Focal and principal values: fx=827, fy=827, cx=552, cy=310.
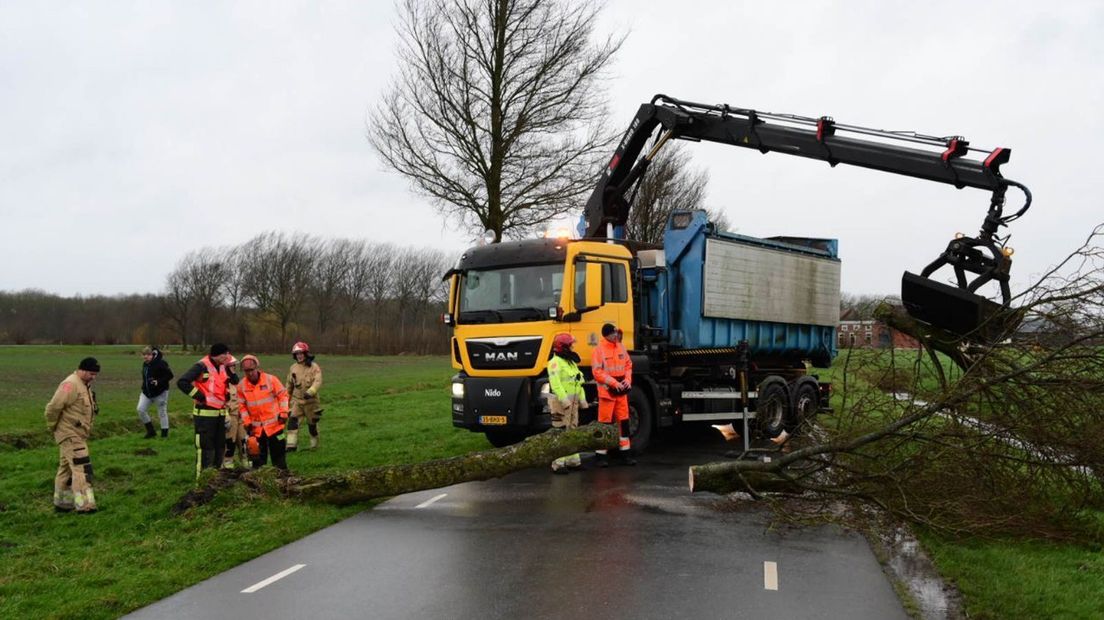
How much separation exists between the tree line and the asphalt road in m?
56.5

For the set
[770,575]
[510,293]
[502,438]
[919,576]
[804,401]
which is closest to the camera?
[770,575]

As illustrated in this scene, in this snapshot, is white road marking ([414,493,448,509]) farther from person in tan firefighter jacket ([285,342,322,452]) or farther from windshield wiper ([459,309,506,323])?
person in tan firefighter jacket ([285,342,322,452])

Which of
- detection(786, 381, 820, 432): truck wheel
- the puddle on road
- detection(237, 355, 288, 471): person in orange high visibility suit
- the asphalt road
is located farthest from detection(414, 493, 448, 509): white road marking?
detection(786, 381, 820, 432): truck wheel

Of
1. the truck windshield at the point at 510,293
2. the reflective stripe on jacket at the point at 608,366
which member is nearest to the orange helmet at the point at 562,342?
the reflective stripe on jacket at the point at 608,366

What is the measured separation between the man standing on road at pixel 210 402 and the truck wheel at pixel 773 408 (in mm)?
7805

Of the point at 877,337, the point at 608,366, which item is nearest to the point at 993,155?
the point at 877,337

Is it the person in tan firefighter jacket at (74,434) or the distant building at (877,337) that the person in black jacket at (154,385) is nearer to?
the person in tan firefighter jacket at (74,434)

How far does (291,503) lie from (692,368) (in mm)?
6208

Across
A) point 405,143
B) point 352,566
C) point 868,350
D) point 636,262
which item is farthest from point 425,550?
point 405,143

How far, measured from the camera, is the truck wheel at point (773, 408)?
1311cm

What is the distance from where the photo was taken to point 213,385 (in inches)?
369

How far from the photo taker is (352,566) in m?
6.14

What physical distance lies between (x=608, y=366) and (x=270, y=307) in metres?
59.2

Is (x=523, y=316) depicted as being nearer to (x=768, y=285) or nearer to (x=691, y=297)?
(x=691, y=297)
